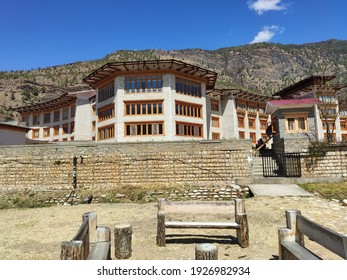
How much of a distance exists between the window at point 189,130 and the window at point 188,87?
3881 mm

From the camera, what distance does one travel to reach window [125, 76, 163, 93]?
27.3 metres

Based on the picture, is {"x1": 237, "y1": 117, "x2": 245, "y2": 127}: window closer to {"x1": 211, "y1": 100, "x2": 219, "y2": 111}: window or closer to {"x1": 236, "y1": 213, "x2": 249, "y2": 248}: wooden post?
{"x1": 211, "y1": 100, "x2": 219, "y2": 111}: window

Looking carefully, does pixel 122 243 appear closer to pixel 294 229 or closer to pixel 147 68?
pixel 294 229

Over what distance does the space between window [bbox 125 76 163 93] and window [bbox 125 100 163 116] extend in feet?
4.91

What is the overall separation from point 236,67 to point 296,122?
137 m

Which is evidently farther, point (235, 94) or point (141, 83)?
point (235, 94)

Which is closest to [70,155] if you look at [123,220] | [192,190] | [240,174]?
[192,190]

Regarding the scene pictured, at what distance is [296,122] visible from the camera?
18.7 meters

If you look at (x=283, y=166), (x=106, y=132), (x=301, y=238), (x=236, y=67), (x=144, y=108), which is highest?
(x=236, y=67)

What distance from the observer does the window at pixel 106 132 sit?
28.3 m

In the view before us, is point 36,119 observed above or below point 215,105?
below

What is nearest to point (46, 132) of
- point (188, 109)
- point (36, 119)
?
point (36, 119)

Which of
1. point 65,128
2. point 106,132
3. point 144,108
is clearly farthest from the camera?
point 65,128

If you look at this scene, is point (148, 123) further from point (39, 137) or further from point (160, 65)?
point (39, 137)
